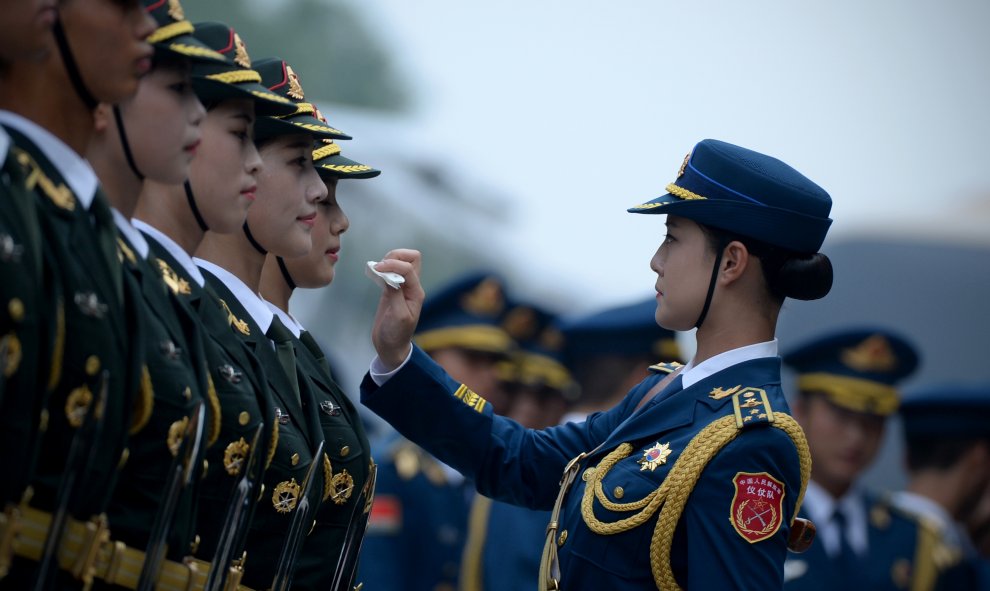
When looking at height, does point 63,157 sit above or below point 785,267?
below

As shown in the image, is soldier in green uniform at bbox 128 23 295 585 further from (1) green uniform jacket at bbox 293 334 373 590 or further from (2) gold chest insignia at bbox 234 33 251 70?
(1) green uniform jacket at bbox 293 334 373 590

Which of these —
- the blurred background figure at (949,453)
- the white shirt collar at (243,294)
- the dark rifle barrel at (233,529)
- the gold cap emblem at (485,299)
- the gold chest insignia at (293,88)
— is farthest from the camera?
the blurred background figure at (949,453)

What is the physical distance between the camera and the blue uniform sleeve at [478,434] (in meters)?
4.50

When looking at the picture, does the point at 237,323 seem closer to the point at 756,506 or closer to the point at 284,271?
the point at 284,271

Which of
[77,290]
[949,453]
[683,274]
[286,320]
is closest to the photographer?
[77,290]

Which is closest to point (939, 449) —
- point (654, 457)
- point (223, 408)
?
point (654, 457)

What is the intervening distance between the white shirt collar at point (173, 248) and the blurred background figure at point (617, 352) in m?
3.89

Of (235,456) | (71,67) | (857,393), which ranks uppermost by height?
(71,67)

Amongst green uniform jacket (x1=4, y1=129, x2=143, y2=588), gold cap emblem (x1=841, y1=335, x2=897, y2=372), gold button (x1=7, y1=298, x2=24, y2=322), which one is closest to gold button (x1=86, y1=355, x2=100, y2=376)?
green uniform jacket (x1=4, y1=129, x2=143, y2=588)

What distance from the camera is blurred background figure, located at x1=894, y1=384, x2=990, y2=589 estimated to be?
8945mm

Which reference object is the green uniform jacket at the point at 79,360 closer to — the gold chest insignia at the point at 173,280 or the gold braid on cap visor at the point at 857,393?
the gold chest insignia at the point at 173,280

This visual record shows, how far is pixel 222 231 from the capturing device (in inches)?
151

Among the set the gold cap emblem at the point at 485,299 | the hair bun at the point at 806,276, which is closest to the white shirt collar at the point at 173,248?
the hair bun at the point at 806,276

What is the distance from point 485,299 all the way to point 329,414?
12.5 ft
